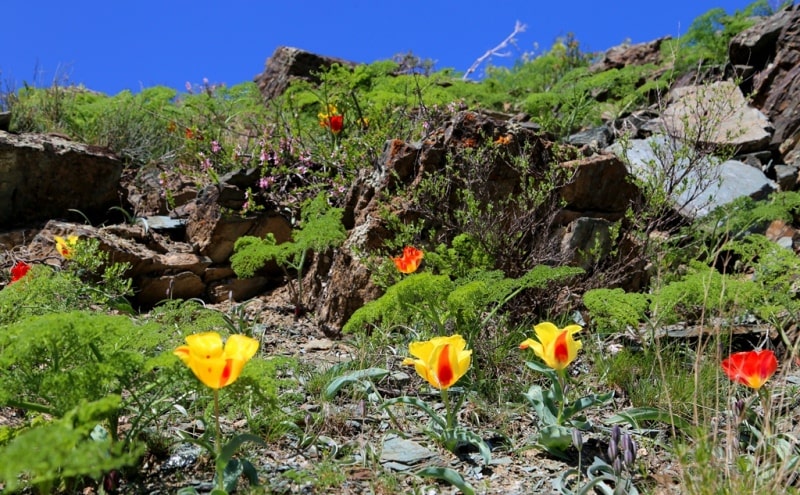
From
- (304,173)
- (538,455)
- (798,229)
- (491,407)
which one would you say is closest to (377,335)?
(491,407)

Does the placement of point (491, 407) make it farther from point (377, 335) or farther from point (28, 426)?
point (28, 426)

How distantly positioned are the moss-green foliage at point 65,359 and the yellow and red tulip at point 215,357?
252 millimetres

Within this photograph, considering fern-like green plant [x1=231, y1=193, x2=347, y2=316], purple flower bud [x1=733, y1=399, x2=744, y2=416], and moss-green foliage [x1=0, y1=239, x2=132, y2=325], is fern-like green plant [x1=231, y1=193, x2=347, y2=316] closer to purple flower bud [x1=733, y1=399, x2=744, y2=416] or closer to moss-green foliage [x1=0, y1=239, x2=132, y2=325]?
moss-green foliage [x1=0, y1=239, x2=132, y2=325]

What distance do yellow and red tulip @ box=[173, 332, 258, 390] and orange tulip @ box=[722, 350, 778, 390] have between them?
1.75m

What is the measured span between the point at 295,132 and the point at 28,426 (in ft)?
15.8

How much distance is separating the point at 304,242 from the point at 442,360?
2.22 metres

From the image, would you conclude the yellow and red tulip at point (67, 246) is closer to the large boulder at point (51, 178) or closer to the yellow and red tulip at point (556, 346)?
the large boulder at point (51, 178)

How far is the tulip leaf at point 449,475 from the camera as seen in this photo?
2398mm

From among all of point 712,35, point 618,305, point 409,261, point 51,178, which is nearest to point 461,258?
point 409,261

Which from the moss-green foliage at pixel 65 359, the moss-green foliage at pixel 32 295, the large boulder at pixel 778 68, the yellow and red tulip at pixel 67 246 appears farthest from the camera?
the large boulder at pixel 778 68

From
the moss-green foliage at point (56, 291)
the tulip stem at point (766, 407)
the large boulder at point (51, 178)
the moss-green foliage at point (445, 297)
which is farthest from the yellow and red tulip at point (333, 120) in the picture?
the tulip stem at point (766, 407)

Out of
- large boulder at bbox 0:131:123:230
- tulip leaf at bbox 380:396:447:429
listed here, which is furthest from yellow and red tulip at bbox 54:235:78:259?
tulip leaf at bbox 380:396:447:429

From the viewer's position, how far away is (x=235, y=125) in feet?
29.9

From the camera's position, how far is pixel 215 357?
199 centimetres
